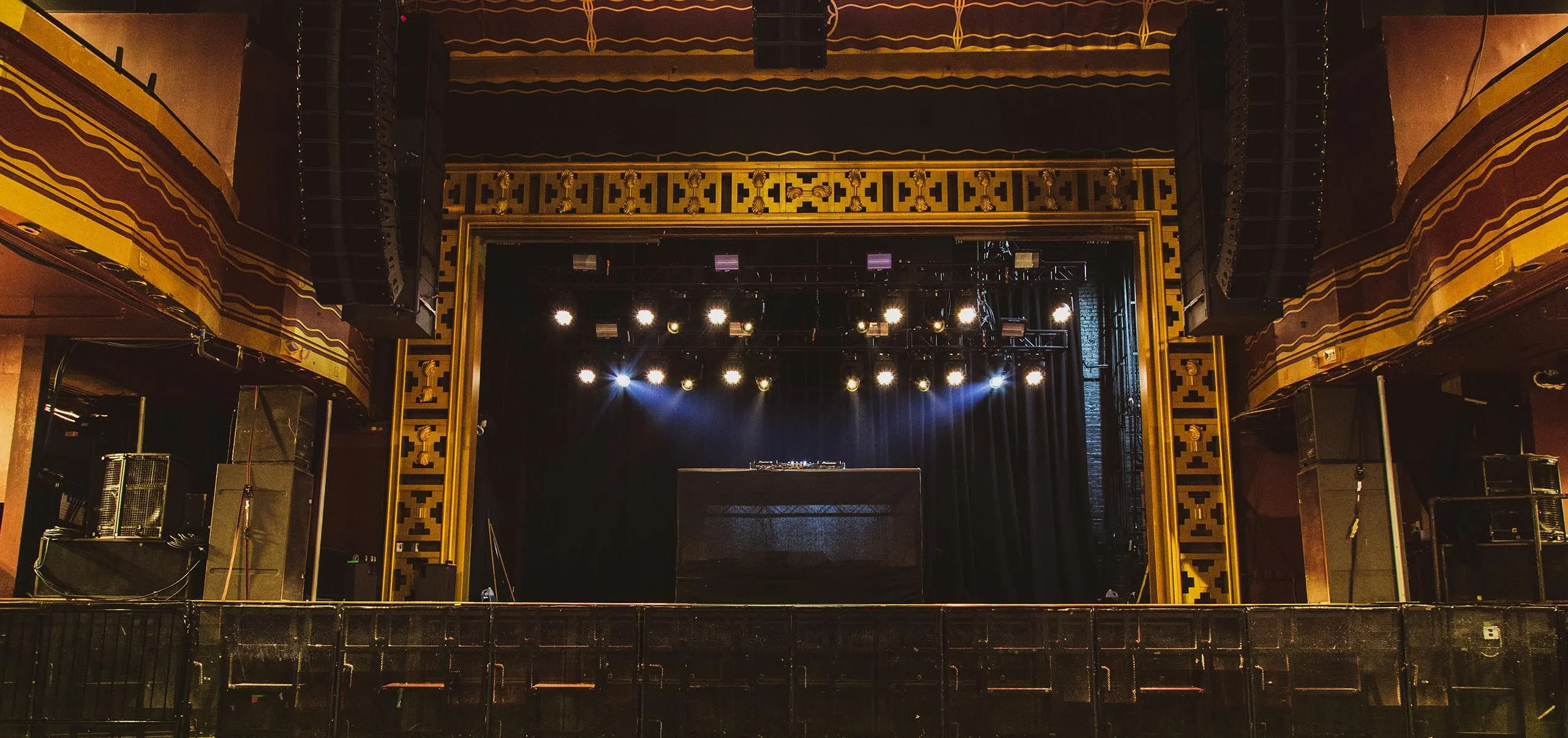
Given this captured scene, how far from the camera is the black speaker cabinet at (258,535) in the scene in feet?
26.7

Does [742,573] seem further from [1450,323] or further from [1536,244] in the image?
[1536,244]

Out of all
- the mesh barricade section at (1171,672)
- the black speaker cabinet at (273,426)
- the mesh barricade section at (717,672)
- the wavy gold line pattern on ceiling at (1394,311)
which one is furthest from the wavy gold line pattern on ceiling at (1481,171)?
the black speaker cabinet at (273,426)

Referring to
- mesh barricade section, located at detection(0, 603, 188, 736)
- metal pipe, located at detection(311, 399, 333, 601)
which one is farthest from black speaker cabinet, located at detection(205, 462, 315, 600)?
mesh barricade section, located at detection(0, 603, 188, 736)

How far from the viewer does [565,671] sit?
6.44 m

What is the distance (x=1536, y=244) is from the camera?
5.84 metres

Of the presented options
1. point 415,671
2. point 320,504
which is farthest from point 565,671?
point 320,504

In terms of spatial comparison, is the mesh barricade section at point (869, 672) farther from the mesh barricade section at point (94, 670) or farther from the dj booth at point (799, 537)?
the dj booth at point (799, 537)

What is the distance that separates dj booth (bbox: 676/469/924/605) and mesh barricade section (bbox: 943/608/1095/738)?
3.72 metres

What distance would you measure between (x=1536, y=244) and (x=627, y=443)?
10.7 m

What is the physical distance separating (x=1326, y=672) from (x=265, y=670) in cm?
600

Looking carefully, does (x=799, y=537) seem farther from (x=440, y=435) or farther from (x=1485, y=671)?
(x=1485, y=671)

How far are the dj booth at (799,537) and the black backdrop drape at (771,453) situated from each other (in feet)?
12.6

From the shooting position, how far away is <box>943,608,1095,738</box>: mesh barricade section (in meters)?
6.36

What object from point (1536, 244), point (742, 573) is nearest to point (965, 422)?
point (742, 573)
